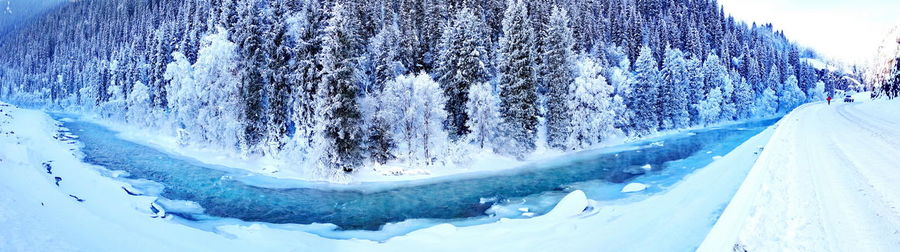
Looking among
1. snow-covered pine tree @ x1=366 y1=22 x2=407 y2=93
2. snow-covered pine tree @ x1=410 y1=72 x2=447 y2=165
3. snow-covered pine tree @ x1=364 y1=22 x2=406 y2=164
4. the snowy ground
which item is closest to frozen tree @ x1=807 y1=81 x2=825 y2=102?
snow-covered pine tree @ x1=366 y1=22 x2=407 y2=93

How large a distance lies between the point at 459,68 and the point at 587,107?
51.4ft

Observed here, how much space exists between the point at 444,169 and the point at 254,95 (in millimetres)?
18256

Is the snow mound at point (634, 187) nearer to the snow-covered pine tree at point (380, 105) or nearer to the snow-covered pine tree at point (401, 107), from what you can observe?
the snow-covered pine tree at point (401, 107)

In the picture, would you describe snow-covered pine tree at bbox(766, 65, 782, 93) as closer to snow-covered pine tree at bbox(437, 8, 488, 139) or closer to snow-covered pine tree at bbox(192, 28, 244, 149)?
snow-covered pine tree at bbox(437, 8, 488, 139)

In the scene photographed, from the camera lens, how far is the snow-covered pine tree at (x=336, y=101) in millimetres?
33250

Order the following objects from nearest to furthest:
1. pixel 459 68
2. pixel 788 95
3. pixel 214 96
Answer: pixel 214 96 < pixel 459 68 < pixel 788 95

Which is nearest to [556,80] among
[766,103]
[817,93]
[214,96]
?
[214,96]

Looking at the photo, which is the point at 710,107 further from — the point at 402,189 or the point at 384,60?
the point at 402,189

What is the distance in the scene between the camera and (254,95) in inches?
1560

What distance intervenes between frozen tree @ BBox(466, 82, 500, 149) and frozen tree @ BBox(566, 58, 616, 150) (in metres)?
10.6

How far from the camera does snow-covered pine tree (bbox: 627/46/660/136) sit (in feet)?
196

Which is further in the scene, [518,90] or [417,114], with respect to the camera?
[518,90]

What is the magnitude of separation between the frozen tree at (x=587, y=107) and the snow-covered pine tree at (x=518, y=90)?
5802mm

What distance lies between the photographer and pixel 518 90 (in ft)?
140
